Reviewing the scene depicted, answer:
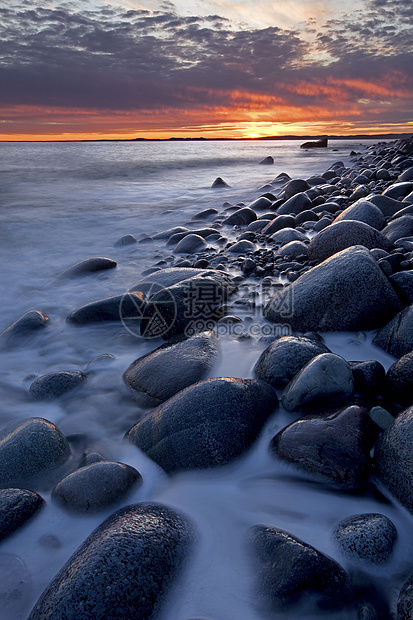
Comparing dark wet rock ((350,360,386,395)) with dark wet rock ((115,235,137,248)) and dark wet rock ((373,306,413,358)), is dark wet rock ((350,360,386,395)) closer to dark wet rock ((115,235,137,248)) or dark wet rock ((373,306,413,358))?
dark wet rock ((373,306,413,358))

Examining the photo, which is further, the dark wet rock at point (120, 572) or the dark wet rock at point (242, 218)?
the dark wet rock at point (242, 218)

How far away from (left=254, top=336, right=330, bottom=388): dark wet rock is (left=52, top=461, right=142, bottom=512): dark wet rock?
41.4 inches

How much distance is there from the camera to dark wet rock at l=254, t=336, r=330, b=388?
2391mm

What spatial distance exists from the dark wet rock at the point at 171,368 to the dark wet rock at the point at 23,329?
4.48 feet

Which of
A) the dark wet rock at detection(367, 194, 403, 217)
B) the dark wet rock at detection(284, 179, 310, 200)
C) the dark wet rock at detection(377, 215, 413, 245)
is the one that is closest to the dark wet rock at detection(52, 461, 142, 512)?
the dark wet rock at detection(377, 215, 413, 245)

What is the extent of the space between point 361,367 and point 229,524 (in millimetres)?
1159

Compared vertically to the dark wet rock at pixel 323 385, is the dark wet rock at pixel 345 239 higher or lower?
higher

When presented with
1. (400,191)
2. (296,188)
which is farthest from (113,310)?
(296,188)

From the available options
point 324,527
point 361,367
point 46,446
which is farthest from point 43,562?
point 361,367

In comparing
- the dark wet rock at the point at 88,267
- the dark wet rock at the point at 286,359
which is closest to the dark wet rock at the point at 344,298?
the dark wet rock at the point at 286,359

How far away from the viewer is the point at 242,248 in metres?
5.64

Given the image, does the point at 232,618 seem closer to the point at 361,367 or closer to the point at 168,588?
the point at 168,588

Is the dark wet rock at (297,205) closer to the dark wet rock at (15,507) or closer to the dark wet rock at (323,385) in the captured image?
the dark wet rock at (323,385)

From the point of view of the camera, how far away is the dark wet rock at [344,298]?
287 centimetres
